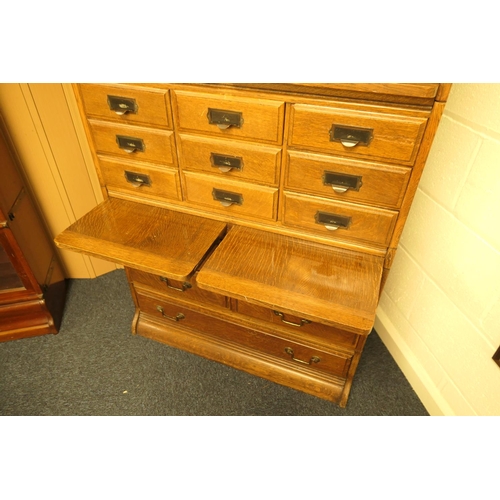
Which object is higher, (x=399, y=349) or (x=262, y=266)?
(x=262, y=266)

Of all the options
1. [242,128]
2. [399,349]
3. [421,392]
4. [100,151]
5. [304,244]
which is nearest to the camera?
[242,128]

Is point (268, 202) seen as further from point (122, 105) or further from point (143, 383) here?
point (143, 383)

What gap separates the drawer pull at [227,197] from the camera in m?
1.41

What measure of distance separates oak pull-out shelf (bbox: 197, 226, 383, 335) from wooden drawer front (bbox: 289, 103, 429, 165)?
0.40 m

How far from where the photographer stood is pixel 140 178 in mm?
1536

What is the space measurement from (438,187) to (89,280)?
2.12m

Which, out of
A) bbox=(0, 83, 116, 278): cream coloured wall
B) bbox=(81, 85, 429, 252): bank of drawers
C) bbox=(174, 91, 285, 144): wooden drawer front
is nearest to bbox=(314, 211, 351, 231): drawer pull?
bbox=(81, 85, 429, 252): bank of drawers

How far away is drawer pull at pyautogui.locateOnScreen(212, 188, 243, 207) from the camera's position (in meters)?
1.41

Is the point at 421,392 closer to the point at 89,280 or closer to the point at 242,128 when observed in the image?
the point at 242,128

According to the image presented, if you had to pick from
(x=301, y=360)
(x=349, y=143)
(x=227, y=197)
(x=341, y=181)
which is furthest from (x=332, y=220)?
(x=301, y=360)

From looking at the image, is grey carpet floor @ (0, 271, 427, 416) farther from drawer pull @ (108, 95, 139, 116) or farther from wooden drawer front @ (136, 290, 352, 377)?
drawer pull @ (108, 95, 139, 116)

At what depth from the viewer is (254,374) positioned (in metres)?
1.77

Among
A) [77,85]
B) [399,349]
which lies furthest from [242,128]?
[399,349]

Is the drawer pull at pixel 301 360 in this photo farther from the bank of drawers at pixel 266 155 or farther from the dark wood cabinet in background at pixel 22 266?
the dark wood cabinet in background at pixel 22 266
